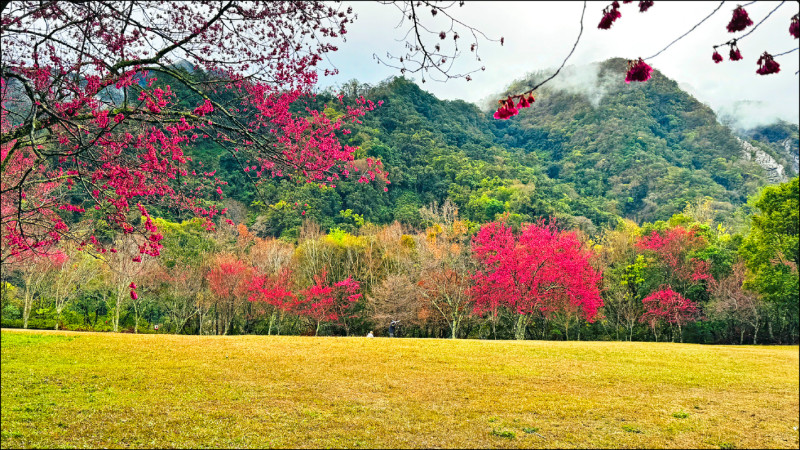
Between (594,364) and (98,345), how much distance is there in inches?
509

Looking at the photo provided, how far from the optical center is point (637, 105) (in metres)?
61.4

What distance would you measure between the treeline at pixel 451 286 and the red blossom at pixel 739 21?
19.4 m

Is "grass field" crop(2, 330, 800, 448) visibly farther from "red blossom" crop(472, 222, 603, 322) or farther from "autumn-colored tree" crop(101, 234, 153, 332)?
"autumn-colored tree" crop(101, 234, 153, 332)

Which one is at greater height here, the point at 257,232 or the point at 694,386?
the point at 257,232

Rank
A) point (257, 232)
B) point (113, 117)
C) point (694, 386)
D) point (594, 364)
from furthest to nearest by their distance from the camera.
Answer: point (257, 232), point (594, 364), point (694, 386), point (113, 117)

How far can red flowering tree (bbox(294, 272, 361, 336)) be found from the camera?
1038 inches

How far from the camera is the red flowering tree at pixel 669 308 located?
26.1 m

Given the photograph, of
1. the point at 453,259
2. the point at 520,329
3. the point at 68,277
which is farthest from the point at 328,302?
the point at 68,277

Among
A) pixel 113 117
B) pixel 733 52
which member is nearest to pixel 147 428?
pixel 113 117

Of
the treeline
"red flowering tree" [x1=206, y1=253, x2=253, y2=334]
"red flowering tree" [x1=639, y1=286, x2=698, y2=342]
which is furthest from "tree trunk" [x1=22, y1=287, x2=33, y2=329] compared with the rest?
"red flowering tree" [x1=639, y1=286, x2=698, y2=342]

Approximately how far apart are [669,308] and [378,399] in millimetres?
24929

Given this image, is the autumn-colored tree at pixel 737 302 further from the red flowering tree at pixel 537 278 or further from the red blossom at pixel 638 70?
the red blossom at pixel 638 70

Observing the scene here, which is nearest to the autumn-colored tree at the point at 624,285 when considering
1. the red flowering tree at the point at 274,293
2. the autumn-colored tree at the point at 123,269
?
the red flowering tree at the point at 274,293

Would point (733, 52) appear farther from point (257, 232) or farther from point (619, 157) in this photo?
point (619, 157)
